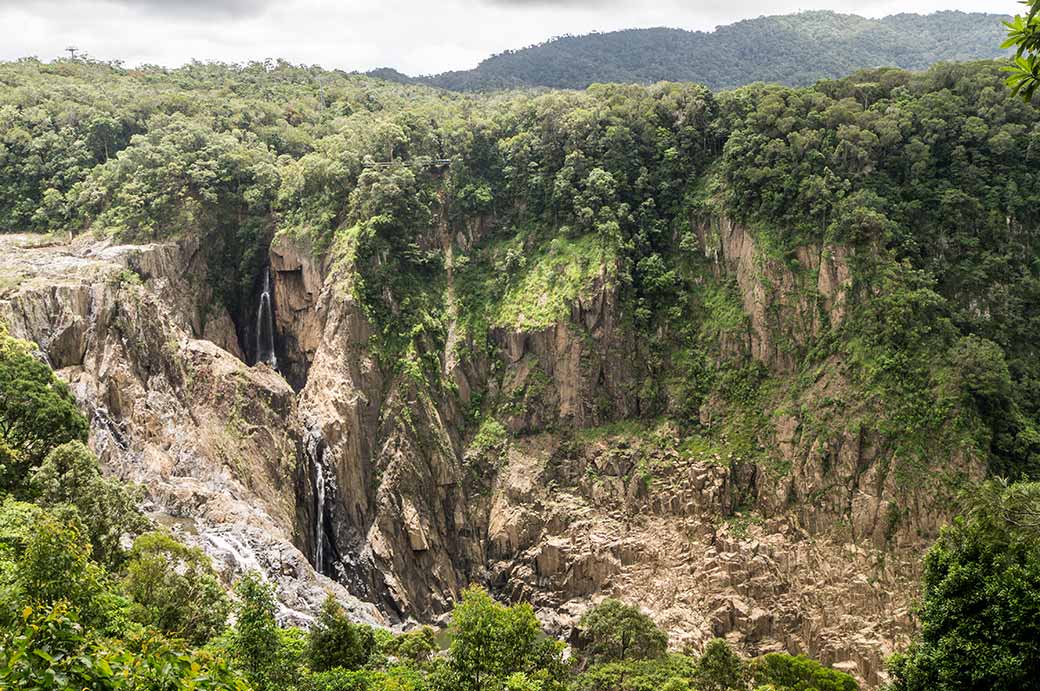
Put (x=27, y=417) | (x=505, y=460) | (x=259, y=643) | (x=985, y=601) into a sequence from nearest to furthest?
(x=259, y=643)
(x=985, y=601)
(x=27, y=417)
(x=505, y=460)

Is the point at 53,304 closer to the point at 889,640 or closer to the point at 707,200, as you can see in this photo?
the point at 707,200

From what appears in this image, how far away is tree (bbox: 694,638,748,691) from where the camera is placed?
92.6ft

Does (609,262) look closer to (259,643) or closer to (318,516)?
(318,516)

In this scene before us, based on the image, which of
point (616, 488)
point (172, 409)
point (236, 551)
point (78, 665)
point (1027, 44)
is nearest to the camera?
point (78, 665)

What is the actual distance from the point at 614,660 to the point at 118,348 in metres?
27.5

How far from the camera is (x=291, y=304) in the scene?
53750 millimetres

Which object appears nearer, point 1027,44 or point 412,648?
point 1027,44

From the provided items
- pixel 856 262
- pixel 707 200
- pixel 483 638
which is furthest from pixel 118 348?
pixel 856 262

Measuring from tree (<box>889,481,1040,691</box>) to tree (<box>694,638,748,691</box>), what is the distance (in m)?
5.27

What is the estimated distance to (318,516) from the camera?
45.4 metres

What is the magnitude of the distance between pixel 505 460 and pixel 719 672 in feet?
71.8

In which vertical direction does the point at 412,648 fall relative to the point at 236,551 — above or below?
below

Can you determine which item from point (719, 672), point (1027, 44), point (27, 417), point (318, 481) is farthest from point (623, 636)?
point (1027, 44)

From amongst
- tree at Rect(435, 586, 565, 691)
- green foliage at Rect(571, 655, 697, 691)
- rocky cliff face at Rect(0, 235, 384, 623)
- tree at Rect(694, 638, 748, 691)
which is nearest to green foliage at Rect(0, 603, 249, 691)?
tree at Rect(435, 586, 565, 691)
